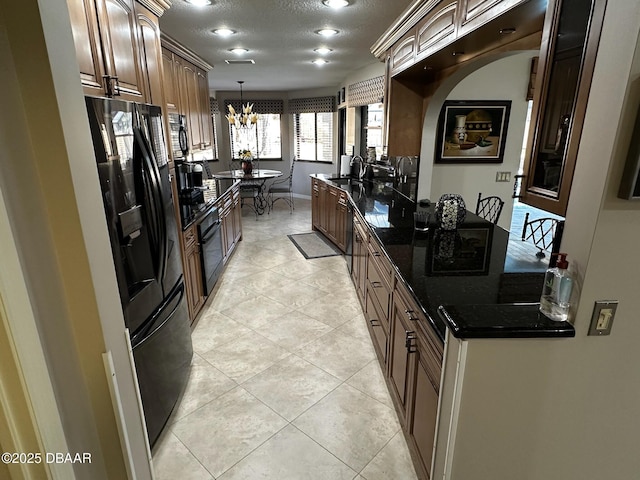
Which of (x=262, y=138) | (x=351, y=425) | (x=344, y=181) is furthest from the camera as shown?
(x=262, y=138)

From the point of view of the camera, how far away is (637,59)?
35.7 inches

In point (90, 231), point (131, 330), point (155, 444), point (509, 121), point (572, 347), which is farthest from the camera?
point (509, 121)

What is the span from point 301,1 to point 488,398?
2.58m

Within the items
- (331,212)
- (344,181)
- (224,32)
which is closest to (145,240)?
(224,32)

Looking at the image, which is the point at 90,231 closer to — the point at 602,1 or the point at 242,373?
the point at 602,1

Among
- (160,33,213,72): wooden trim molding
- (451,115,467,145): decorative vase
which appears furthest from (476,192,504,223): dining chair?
(160,33,213,72): wooden trim molding

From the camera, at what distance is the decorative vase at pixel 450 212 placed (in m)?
2.54

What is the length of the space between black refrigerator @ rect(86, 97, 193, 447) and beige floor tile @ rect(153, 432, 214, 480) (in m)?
0.08

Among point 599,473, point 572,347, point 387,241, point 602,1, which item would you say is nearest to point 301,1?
point 387,241

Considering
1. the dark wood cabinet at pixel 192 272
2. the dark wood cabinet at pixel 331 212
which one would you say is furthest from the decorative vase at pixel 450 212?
the dark wood cabinet at pixel 192 272

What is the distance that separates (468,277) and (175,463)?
5.78 ft

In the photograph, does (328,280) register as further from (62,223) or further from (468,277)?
(62,223)

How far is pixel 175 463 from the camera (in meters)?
1.85

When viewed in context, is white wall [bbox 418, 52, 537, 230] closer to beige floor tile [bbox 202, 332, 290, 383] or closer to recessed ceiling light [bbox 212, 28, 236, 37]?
recessed ceiling light [bbox 212, 28, 236, 37]
